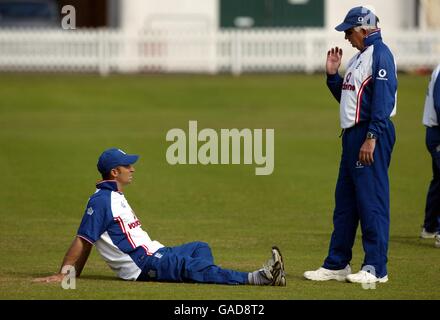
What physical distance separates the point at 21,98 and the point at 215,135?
8803 mm

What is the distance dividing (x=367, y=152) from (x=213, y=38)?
25.0m

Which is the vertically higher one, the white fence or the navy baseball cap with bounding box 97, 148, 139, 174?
the white fence

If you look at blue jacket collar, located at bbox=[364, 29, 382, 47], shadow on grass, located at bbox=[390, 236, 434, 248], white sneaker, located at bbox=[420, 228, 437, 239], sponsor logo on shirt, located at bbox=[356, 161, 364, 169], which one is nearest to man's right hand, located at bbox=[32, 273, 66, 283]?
sponsor logo on shirt, located at bbox=[356, 161, 364, 169]

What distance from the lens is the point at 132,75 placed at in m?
35.3

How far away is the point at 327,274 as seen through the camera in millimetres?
10859

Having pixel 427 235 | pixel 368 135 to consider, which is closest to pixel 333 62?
Result: pixel 368 135

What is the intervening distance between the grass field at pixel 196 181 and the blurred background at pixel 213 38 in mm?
710

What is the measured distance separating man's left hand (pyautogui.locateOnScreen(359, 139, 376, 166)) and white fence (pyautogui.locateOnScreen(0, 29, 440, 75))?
80.0 ft

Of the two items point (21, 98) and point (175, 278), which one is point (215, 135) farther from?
point (175, 278)

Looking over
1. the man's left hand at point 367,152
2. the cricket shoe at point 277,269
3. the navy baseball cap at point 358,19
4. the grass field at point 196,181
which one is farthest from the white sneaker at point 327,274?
the navy baseball cap at point 358,19

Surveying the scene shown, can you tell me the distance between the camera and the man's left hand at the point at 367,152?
406 inches

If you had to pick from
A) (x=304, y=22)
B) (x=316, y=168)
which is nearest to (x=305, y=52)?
(x=304, y=22)

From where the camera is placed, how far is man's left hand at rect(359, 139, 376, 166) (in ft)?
33.8

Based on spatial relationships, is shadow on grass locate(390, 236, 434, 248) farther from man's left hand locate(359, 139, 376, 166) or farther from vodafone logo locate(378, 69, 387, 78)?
vodafone logo locate(378, 69, 387, 78)
